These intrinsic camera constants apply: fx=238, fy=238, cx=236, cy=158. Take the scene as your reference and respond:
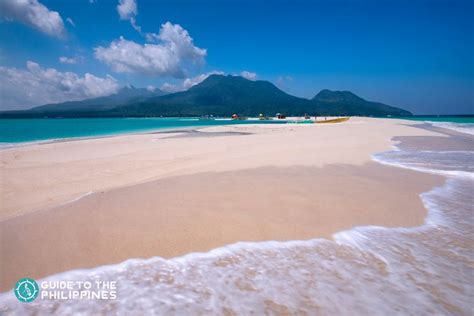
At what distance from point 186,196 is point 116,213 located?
4.51 feet

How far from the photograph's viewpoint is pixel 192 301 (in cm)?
231

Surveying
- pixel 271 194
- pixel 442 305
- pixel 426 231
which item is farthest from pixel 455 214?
pixel 271 194

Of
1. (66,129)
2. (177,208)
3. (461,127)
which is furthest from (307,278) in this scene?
(66,129)

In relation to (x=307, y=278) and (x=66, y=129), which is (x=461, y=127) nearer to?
(x=307, y=278)

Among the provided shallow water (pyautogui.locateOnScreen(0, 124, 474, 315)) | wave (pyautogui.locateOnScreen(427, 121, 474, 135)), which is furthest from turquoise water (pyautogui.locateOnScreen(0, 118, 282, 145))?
wave (pyautogui.locateOnScreen(427, 121, 474, 135))

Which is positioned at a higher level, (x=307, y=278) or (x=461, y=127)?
(x=461, y=127)

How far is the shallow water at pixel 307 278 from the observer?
2225 mm

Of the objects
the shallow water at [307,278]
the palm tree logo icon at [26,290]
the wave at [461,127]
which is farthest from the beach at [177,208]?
the wave at [461,127]

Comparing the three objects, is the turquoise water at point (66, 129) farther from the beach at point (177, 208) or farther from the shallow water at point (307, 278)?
the shallow water at point (307, 278)

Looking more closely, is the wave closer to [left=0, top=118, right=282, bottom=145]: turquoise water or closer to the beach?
the beach

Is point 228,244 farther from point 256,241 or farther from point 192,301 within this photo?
point 192,301

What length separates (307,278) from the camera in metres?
2.61

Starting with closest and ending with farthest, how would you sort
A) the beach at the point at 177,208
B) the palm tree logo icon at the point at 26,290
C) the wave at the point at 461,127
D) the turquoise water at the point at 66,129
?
1. the palm tree logo icon at the point at 26,290
2. the beach at the point at 177,208
3. the turquoise water at the point at 66,129
4. the wave at the point at 461,127

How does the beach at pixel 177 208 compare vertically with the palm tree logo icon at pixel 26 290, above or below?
above
